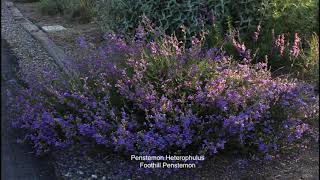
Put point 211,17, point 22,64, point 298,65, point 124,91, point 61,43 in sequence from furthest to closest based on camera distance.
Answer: point 61,43 → point 22,64 → point 211,17 → point 298,65 → point 124,91

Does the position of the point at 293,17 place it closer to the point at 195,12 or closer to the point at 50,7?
the point at 195,12

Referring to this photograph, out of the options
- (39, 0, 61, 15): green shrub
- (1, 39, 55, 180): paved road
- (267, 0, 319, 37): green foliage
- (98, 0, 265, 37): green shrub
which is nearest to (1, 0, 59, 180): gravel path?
(1, 39, 55, 180): paved road

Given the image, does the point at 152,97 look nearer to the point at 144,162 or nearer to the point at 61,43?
the point at 144,162

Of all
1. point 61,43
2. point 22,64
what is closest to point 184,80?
point 22,64

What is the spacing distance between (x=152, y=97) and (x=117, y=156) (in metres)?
0.47

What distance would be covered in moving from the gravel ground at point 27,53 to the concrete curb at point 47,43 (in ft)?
0.17

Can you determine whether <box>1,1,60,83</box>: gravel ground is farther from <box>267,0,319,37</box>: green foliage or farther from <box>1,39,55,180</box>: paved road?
<box>267,0,319,37</box>: green foliage

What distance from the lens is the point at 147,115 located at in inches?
126

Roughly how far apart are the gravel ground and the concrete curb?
5 cm

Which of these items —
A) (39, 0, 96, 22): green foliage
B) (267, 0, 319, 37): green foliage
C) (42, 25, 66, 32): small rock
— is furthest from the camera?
(39, 0, 96, 22): green foliage

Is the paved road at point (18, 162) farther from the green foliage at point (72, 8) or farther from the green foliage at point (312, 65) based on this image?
the green foliage at point (72, 8)

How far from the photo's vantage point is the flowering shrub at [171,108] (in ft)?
10.6

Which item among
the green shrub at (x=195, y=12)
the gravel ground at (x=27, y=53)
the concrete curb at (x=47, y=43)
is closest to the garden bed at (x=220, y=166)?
the concrete curb at (x=47, y=43)

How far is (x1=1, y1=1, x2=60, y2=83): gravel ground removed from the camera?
445 centimetres
